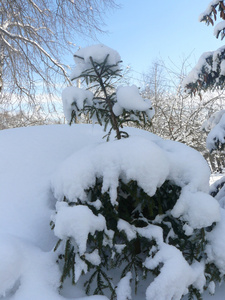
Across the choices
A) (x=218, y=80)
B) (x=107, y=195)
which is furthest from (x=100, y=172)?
(x=218, y=80)

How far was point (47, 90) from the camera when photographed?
7.66 metres

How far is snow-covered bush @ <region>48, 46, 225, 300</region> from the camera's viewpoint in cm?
140

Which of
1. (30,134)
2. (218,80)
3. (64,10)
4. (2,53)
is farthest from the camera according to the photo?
(2,53)

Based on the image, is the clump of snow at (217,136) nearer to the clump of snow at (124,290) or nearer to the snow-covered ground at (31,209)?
the snow-covered ground at (31,209)

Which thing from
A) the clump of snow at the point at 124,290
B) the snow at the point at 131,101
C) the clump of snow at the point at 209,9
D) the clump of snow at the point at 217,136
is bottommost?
the clump of snow at the point at 124,290

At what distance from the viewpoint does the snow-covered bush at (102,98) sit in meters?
1.66

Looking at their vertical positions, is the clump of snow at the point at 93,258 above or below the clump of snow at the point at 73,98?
below

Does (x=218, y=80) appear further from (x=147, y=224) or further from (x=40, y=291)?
(x=40, y=291)

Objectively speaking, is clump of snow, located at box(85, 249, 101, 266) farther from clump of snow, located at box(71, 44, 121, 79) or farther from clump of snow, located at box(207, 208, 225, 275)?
clump of snow, located at box(71, 44, 121, 79)

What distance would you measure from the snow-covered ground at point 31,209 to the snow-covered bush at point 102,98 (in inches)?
21.7

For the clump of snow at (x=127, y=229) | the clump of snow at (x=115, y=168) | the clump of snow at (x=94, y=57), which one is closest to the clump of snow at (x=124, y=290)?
the clump of snow at (x=127, y=229)

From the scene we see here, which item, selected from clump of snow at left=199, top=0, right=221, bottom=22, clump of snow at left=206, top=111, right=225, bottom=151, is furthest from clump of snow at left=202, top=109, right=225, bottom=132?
clump of snow at left=199, top=0, right=221, bottom=22

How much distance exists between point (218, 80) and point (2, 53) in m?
6.07

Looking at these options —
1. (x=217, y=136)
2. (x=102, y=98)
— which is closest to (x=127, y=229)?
(x=102, y=98)
